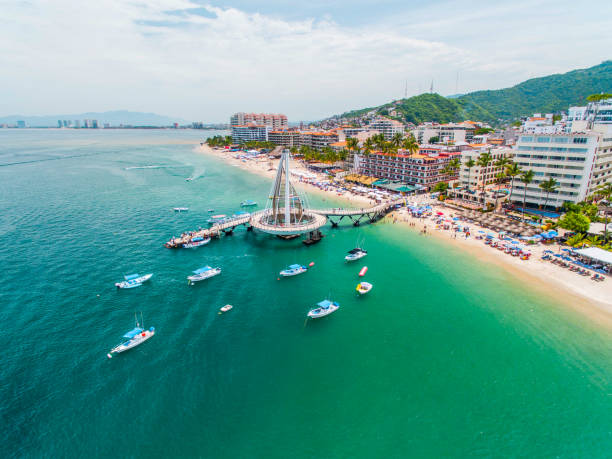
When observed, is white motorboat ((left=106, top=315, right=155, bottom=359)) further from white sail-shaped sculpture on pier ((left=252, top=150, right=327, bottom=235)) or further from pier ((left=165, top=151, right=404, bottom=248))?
white sail-shaped sculpture on pier ((left=252, top=150, right=327, bottom=235))

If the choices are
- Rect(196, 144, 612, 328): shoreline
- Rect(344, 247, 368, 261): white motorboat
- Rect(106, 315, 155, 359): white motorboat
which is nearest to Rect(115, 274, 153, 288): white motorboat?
Rect(106, 315, 155, 359): white motorboat

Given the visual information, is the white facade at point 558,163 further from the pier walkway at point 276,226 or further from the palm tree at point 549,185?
the pier walkway at point 276,226

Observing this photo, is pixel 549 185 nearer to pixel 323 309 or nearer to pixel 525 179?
pixel 525 179

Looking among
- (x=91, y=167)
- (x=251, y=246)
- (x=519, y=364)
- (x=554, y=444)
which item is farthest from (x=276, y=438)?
(x=91, y=167)

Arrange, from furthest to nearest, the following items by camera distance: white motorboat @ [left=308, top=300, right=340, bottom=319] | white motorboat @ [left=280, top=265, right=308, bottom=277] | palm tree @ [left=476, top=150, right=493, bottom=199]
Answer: palm tree @ [left=476, top=150, right=493, bottom=199] < white motorboat @ [left=280, top=265, right=308, bottom=277] < white motorboat @ [left=308, top=300, right=340, bottom=319]

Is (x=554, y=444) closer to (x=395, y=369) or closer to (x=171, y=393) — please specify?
(x=395, y=369)
